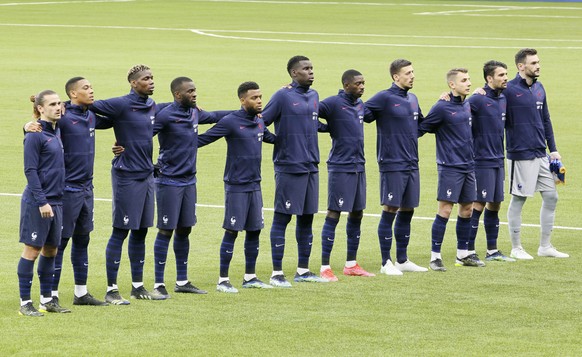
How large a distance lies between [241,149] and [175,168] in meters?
0.88

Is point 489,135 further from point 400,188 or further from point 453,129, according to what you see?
point 400,188

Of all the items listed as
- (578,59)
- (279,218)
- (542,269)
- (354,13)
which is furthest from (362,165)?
(354,13)

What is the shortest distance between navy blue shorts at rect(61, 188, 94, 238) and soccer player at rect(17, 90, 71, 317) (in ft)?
0.95

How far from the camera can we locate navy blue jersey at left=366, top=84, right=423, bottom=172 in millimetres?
17047

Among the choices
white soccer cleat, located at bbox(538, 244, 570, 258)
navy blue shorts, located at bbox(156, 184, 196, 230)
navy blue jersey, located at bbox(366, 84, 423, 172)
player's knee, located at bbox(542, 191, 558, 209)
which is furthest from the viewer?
player's knee, located at bbox(542, 191, 558, 209)

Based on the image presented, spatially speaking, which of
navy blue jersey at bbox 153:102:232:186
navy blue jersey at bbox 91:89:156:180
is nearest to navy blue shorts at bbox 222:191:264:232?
navy blue jersey at bbox 153:102:232:186

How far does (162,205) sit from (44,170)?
1.81m

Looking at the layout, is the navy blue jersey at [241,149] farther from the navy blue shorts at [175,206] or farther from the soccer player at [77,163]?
the soccer player at [77,163]

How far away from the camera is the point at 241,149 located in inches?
624

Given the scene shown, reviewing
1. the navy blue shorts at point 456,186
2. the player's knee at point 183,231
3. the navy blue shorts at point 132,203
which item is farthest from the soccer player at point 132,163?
the navy blue shorts at point 456,186

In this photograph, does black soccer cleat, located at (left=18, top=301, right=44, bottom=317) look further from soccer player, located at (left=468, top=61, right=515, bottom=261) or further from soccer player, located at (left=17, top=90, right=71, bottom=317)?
soccer player, located at (left=468, top=61, right=515, bottom=261)

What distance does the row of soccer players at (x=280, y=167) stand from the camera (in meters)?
14.5

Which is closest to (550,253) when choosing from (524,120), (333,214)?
(524,120)

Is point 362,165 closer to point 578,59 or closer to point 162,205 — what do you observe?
point 162,205
